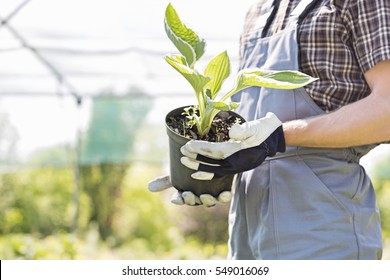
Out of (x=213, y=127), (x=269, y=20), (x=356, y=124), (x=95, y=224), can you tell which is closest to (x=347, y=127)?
(x=356, y=124)

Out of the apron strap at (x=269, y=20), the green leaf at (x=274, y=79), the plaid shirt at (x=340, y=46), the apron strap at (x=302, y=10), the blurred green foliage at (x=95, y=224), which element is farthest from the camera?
the blurred green foliage at (x=95, y=224)

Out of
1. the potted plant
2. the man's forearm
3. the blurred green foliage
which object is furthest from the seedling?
the blurred green foliage

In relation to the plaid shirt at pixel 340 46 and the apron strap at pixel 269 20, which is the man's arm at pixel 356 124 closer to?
the plaid shirt at pixel 340 46

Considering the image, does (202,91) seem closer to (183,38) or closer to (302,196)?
(183,38)

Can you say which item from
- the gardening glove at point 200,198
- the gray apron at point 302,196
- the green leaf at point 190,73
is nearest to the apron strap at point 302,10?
the gray apron at point 302,196

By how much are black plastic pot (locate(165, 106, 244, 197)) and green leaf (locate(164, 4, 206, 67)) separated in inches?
6.5

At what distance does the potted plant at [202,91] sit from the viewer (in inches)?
54.9

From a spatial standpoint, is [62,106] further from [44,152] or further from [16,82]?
[44,152]

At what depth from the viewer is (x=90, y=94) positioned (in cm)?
685

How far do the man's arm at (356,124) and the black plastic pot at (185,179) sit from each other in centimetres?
15

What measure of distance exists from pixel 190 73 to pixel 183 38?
0.15 m

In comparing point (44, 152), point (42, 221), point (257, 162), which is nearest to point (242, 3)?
point (257, 162)
